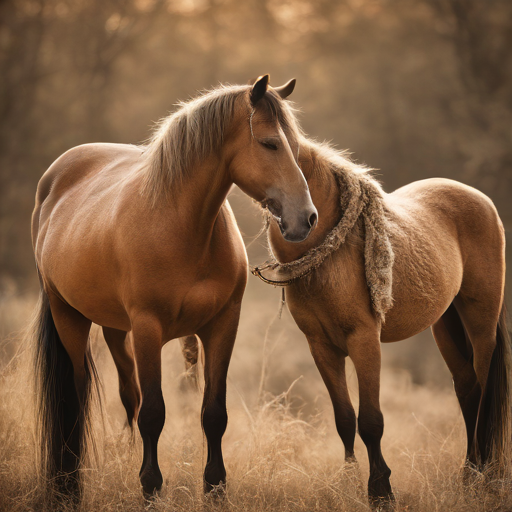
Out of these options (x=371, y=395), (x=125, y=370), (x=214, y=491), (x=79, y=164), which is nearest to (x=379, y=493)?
(x=371, y=395)

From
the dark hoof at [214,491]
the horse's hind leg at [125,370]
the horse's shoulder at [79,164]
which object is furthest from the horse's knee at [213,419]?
the horse's shoulder at [79,164]

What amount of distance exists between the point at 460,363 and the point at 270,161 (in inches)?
84.9

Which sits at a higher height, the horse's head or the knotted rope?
the horse's head

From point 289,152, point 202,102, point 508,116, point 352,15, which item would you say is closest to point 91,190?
point 202,102

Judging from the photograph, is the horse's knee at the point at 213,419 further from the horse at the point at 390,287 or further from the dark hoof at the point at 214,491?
the horse at the point at 390,287

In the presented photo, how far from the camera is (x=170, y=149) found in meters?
2.56

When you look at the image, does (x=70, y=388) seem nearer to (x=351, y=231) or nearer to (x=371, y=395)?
(x=371, y=395)

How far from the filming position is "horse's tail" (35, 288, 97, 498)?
3.13 meters

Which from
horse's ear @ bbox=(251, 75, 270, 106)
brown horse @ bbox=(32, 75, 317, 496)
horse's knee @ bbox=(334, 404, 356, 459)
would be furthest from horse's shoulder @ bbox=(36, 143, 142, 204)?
horse's knee @ bbox=(334, 404, 356, 459)

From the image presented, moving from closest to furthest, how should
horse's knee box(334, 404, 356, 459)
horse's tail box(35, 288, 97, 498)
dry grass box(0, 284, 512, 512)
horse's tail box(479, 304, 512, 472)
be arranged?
dry grass box(0, 284, 512, 512) < horse's knee box(334, 404, 356, 459) < horse's tail box(35, 288, 97, 498) < horse's tail box(479, 304, 512, 472)

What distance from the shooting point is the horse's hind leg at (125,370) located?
3.64 m

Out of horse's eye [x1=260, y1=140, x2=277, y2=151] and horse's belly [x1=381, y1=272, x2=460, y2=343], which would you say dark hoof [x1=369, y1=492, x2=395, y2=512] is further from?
horse's eye [x1=260, y1=140, x2=277, y2=151]

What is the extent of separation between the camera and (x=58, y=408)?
3.24 m

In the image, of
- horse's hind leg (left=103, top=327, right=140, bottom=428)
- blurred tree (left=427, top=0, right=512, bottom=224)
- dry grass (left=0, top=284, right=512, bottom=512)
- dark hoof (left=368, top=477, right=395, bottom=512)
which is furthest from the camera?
blurred tree (left=427, top=0, right=512, bottom=224)
